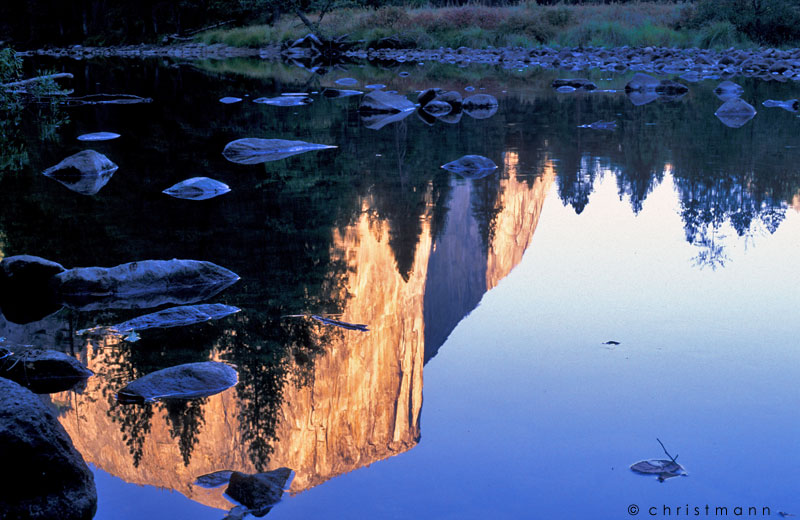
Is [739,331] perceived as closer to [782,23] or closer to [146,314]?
[146,314]

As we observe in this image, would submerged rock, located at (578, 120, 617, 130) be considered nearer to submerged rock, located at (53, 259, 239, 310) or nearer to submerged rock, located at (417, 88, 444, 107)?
submerged rock, located at (417, 88, 444, 107)

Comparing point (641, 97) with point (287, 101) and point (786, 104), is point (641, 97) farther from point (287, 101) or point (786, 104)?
point (287, 101)

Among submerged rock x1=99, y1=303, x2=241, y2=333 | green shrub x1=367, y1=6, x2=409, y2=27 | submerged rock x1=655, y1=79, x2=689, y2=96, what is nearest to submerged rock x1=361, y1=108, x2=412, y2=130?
submerged rock x1=655, y1=79, x2=689, y2=96

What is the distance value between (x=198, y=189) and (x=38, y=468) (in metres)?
4.59

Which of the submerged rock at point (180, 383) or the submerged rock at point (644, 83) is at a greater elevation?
the submerged rock at point (644, 83)

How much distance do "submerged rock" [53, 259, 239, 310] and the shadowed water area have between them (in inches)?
5.0

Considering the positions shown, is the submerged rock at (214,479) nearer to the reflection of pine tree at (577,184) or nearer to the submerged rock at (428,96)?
the reflection of pine tree at (577,184)

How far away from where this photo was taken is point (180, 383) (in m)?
3.09

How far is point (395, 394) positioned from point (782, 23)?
2847cm

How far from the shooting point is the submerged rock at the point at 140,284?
405 cm

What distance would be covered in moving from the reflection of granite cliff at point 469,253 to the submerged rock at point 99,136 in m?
5.34

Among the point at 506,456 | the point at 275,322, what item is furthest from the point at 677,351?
the point at 275,322

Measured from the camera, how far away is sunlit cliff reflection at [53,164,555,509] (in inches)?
105

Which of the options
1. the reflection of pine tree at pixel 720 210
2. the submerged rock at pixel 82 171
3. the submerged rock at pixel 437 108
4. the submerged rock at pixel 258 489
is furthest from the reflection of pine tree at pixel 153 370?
the submerged rock at pixel 437 108
